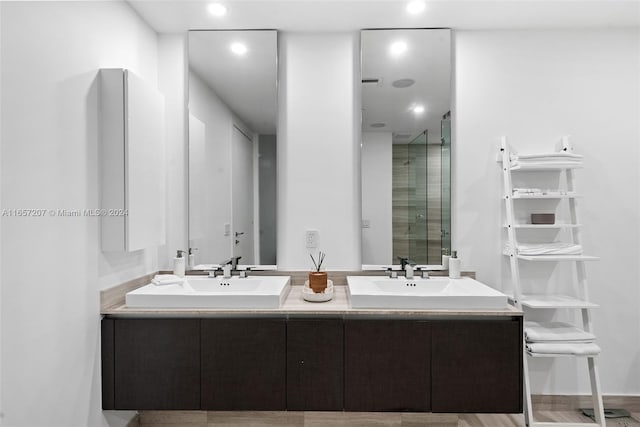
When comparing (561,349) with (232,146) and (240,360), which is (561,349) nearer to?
(240,360)

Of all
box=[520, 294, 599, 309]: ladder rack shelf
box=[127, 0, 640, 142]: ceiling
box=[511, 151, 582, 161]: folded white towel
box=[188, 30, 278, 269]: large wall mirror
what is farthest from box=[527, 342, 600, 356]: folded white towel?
box=[188, 30, 278, 269]: large wall mirror

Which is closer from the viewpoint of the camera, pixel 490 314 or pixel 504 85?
pixel 490 314

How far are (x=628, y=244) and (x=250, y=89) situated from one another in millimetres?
2537

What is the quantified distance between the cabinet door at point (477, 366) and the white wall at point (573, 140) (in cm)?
64

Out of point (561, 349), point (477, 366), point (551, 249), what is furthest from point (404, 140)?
point (561, 349)

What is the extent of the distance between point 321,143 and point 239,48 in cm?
78

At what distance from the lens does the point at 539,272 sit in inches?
88.6

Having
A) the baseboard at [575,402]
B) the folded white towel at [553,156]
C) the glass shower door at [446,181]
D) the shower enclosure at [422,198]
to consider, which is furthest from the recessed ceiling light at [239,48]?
the baseboard at [575,402]

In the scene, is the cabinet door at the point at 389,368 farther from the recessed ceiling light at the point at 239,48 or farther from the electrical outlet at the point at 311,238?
the recessed ceiling light at the point at 239,48

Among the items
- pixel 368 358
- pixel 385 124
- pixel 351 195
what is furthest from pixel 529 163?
pixel 368 358

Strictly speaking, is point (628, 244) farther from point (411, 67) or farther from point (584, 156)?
point (411, 67)

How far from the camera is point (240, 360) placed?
1.70 metres

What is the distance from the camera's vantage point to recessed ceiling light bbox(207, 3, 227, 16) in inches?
79.3

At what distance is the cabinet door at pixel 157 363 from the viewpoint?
1701 millimetres
